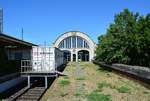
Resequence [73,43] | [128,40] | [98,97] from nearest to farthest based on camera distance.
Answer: [98,97], [128,40], [73,43]

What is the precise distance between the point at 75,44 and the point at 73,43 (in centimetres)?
77

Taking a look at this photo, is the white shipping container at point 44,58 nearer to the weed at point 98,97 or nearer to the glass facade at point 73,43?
the weed at point 98,97

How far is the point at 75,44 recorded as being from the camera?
335 feet

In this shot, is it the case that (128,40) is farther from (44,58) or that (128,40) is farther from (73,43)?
(73,43)

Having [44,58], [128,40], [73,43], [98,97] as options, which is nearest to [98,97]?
[98,97]

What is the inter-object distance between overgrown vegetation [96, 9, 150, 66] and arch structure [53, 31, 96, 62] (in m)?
58.9

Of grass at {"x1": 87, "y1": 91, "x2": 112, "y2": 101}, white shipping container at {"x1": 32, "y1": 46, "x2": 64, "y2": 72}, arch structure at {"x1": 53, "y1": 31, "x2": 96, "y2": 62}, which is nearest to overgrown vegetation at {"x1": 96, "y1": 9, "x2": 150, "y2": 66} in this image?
white shipping container at {"x1": 32, "y1": 46, "x2": 64, "y2": 72}

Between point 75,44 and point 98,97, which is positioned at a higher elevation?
point 75,44

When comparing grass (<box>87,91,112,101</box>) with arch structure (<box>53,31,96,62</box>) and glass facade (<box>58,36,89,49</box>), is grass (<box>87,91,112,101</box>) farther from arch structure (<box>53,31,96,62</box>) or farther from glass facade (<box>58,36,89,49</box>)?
glass facade (<box>58,36,89,49</box>)

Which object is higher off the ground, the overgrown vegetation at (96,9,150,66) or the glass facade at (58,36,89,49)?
the glass facade at (58,36,89,49)

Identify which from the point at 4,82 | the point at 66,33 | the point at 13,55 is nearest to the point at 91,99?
the point at 4,82

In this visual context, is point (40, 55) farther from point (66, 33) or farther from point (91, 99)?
point (66, 33)

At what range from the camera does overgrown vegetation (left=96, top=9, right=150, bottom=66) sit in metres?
38.3

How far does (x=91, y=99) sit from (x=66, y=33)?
86.8m
